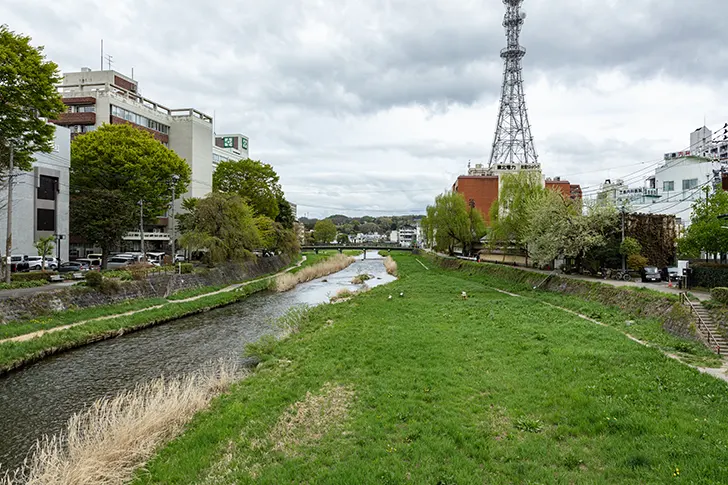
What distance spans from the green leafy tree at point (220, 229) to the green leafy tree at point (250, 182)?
1443cm

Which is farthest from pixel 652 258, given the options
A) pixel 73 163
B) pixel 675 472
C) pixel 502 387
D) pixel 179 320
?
pixel 73 163

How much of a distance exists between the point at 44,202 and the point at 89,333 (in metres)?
24.7

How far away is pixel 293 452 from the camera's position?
8.59 m

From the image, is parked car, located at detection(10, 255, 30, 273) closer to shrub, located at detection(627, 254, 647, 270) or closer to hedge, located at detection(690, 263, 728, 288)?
shrub, located at detection(627, 254, 647, 270)

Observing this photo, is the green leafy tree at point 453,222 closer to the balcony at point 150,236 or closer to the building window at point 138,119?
the balcony at point 150,236

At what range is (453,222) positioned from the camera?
189 ft

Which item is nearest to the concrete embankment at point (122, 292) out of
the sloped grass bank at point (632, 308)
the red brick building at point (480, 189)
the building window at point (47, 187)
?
the building window at point (47, 187)

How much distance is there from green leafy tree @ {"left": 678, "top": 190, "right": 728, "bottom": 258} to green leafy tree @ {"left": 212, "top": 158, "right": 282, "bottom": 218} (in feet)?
151

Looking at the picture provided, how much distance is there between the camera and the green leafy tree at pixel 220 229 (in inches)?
1523

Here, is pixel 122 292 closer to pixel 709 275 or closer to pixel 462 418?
pixel 462 418

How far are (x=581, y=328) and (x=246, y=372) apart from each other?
589 inches

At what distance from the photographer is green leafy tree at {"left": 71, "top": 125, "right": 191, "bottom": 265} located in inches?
1483

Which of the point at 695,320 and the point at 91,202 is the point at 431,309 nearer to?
the point at 695,320

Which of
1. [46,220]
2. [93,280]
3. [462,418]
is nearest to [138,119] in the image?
[46,220]
